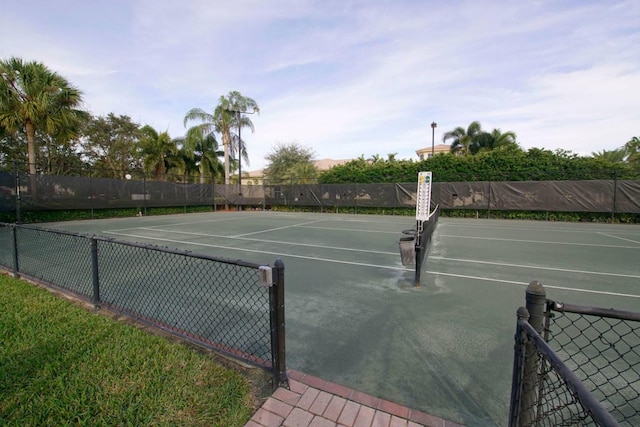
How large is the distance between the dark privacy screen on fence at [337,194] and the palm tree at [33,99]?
47.0 inches

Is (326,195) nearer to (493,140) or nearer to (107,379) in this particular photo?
(493,140)

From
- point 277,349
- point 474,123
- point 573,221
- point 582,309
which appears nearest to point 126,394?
point 277,349

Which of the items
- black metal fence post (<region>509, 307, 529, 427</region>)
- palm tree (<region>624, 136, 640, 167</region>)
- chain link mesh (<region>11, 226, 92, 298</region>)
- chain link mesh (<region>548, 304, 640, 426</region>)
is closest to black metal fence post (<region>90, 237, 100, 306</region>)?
chain link mesh (<region>11, 226, 92, 298</region>)

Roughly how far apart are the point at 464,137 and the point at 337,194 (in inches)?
564

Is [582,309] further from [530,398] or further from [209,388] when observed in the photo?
[209,388]

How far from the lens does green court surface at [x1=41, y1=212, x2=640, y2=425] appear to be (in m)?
2.15

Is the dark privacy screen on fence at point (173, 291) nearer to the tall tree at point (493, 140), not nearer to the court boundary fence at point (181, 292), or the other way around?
the court boundary fence at point (181, 292)

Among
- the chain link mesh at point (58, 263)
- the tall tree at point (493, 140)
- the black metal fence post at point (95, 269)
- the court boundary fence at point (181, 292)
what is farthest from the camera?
the tall tree at point (493, 140)

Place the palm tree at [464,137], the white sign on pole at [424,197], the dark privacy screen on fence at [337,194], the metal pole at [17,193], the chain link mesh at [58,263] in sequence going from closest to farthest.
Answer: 1. the chain link mesh at [58,263]
2. the white sign on pole at [424,197]
3. the metal pole at [17,193]
4. the dark privacy screen on fence at [337,194]
5. the palm tree at [464,137]

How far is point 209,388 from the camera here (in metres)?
2.08

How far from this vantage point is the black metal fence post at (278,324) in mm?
1993

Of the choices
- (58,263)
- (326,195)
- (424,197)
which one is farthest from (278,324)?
(326,195)

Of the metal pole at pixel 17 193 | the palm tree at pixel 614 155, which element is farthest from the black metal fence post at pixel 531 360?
the palm tree at pixel 614 155

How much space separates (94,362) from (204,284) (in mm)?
1906
